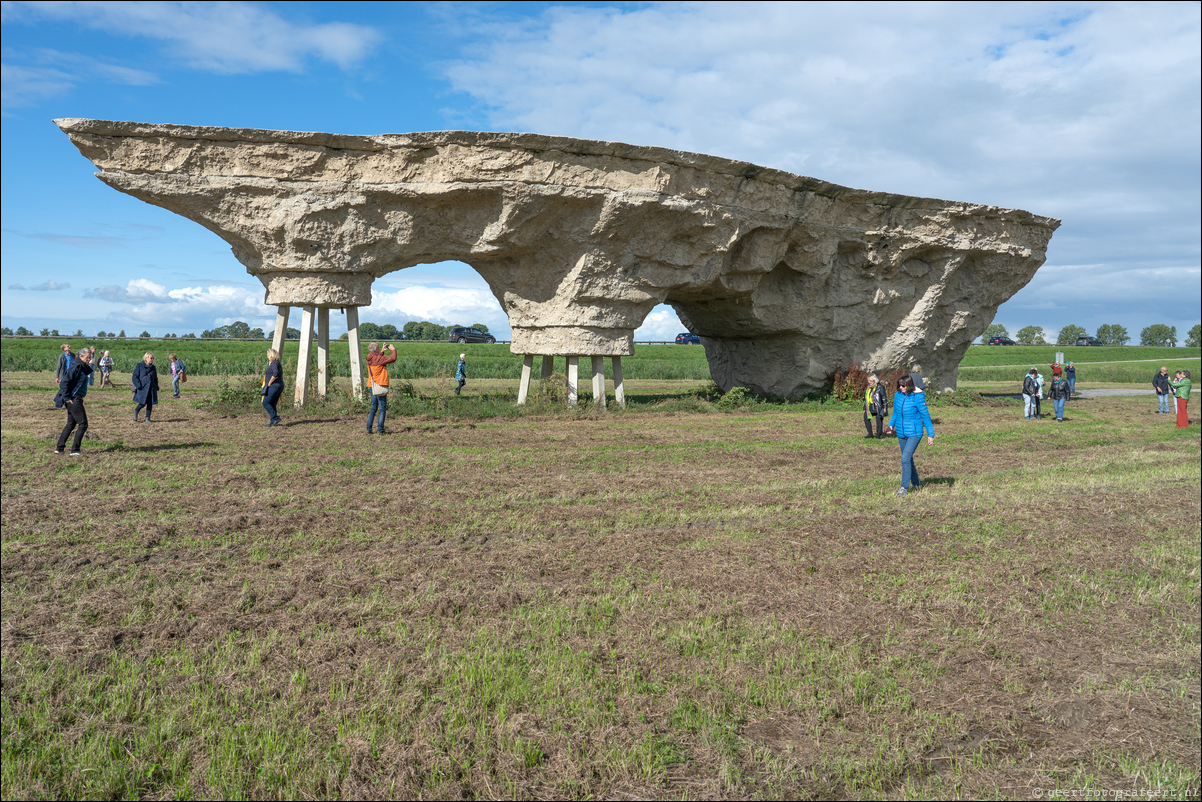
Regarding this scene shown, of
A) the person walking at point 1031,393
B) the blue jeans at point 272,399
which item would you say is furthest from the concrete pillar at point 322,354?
the person walking at point 1031,393

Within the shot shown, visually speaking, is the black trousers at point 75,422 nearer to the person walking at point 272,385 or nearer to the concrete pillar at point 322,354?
the person walking at point 272,385

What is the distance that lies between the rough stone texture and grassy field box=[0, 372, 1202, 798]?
7.56 metres

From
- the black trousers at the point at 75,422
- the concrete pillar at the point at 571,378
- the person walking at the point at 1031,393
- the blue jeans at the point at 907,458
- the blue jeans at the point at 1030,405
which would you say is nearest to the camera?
the blue jeans at the point at 907,458

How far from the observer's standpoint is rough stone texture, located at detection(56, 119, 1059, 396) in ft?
49.4

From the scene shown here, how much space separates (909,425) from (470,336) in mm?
55342

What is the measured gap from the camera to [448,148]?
601 inches

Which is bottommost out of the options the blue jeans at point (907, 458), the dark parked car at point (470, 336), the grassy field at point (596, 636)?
the grassy field at point (596, 636)

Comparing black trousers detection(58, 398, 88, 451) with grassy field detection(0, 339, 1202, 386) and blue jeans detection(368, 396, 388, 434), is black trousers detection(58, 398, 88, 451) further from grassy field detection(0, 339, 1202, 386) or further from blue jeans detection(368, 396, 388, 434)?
grassy field detection(0, 339, 1202, 386)

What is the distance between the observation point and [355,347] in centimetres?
1714

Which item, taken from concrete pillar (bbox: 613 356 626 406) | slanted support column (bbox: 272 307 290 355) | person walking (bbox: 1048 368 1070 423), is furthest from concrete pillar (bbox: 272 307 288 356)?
person walking (bbox: 1048 368 1070 423)

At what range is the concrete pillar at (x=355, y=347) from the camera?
54.8 ft

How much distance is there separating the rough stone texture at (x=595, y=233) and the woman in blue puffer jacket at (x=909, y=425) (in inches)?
335

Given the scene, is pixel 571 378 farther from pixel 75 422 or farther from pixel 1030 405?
pixel 1030 405

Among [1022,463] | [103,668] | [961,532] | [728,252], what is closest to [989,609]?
[961,532]
